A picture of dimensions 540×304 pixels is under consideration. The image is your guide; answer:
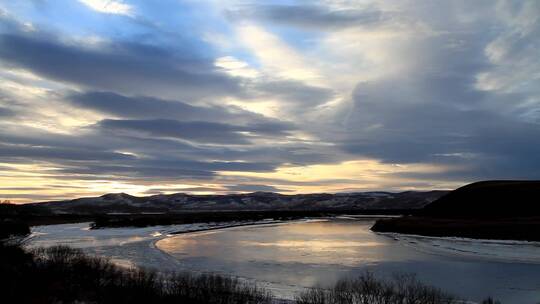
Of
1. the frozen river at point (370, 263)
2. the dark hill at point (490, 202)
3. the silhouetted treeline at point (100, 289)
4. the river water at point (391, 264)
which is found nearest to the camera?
the silhouetted treeline at point (100, 289)

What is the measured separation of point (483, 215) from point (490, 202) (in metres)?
5.33

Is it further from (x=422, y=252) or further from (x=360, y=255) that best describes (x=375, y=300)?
(x=422, y=252)

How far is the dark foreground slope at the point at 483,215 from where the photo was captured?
5216 cm

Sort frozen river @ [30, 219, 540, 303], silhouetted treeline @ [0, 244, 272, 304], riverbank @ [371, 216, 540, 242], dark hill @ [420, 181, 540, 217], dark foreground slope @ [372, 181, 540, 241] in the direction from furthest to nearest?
dark hill @ [420, 181, 540, 217], dark foreground slope @ [372, 181, 540, 241], riverbank @ [371, 216, 540, 242], frozen river @ [30, 219, 540, 303], silhouetted treeline @ [0, 244, 272, 304]

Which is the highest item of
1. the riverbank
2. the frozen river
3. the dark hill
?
the dark hill

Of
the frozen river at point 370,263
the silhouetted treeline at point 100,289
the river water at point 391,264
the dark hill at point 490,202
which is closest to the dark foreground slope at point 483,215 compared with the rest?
the dark hill at point 490,202

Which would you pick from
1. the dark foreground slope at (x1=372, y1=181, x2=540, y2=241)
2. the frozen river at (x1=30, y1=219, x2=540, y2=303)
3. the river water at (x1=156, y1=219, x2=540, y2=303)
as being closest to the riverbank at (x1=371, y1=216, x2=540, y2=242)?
the dark foreground slope at (x1=372, y1=181, x2=540, y2=241)

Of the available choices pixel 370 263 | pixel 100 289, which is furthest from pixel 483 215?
pixel 100 289

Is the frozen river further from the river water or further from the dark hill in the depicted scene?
the dark hill

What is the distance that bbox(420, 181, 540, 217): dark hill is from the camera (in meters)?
69.6

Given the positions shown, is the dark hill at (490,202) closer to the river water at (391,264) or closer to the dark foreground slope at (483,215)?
the dark foreground slope at (483,215)

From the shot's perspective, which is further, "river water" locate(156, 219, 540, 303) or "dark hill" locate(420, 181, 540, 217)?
"dark hill" locate(420, 181, 540, 217)

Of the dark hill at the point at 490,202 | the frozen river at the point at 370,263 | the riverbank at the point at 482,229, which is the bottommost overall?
the frozen river at the point at 370,263

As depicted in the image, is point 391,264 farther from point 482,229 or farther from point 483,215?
point 483,215
